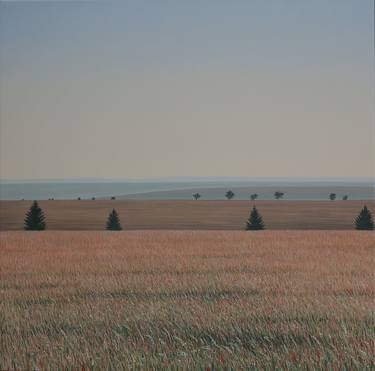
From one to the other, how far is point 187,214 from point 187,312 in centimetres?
4192

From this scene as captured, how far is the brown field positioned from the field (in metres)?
20.2

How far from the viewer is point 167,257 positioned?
12742 mm

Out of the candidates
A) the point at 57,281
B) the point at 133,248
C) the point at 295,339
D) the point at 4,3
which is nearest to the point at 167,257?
the point at 133,248

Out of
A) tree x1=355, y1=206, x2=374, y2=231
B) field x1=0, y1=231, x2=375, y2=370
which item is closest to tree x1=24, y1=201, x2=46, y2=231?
tree x1=355, y1=206, x2=374, y2=231

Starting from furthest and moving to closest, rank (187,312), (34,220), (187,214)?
(187,214) < (34,220) < (187,312)

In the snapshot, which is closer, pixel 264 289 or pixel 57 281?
pixel 264 289

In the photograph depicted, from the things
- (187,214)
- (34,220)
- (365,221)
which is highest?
(34,220)

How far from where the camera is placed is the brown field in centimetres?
3869

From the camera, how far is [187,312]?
653 cm

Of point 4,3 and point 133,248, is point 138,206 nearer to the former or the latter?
point 133,248

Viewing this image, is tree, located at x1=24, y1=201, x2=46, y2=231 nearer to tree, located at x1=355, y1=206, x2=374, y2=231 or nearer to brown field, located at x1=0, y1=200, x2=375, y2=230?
brown field, located at x1=0, y1=200, x2=375, y2=230

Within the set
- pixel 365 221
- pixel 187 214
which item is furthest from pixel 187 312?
pixel 187 214

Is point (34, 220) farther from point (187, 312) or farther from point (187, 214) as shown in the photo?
point (187, 312)

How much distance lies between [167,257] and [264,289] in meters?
4.71
